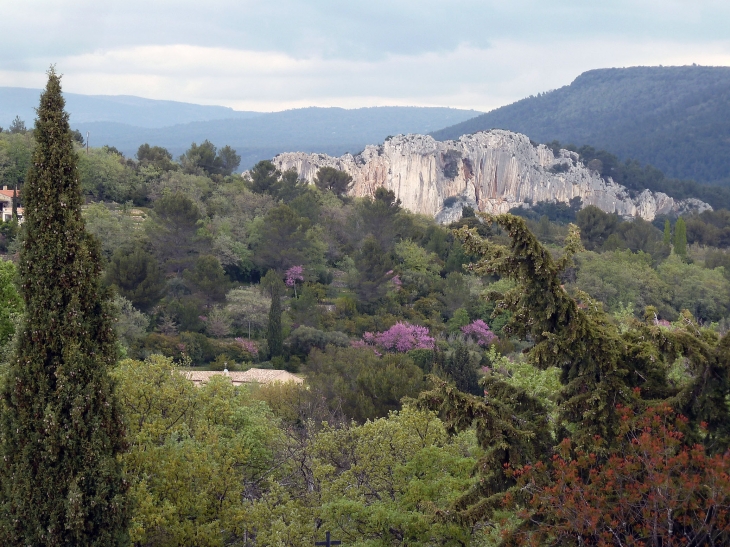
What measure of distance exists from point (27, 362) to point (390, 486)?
4.94 m

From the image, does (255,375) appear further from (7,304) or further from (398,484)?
(398,484)

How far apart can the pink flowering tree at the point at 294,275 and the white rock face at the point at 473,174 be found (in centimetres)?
3168

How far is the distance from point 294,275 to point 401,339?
26.9 ft

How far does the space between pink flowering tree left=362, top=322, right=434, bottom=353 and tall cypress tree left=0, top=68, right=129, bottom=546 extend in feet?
77.0

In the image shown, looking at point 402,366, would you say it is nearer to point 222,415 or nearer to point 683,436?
point 222,415

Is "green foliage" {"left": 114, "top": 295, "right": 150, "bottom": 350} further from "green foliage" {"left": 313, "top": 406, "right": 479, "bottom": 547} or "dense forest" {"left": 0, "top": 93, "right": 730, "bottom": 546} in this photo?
"green foliage" {"left": 313, "top": 406, "right": 479, "bottom": 547}

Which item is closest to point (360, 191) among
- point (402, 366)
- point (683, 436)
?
→ point (402, 366)

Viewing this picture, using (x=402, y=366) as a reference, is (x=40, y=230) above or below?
above

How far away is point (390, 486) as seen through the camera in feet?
34.8

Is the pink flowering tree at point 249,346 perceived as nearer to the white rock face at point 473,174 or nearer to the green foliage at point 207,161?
the green foliage at point 207,161

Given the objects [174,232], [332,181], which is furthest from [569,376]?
[332,181]

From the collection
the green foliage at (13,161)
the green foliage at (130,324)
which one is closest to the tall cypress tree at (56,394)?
the green foliage at (130,324)

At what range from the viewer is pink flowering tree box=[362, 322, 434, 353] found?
31766 millimetres

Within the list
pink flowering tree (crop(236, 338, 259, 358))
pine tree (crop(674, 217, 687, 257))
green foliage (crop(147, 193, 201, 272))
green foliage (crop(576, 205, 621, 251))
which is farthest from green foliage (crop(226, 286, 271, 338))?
pine tree (crop(674, 217, 687, 257))
